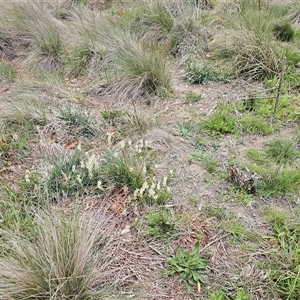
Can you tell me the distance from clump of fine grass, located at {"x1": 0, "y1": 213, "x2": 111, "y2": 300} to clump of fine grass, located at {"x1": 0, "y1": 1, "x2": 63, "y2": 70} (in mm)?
3259

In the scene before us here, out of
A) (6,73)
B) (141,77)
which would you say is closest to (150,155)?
(141,77)

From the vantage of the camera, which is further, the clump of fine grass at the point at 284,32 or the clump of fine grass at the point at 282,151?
the clump of fine grass at the point at 284,32

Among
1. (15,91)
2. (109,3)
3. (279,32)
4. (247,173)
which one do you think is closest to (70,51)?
(15,91)

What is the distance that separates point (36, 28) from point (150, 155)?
321cm

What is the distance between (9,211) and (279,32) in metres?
4.08

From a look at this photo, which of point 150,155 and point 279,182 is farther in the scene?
point 150,155

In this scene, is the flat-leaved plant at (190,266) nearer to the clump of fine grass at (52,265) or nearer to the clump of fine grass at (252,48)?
the clump of fine grass at (52,265)

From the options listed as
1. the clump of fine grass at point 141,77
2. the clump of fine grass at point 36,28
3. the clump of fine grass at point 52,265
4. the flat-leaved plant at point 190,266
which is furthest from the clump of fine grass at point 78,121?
the clump of fine grass at point 36,28

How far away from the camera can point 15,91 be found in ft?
12.6

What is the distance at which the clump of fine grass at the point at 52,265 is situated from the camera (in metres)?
1.70

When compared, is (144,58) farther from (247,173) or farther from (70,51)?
(247,173)

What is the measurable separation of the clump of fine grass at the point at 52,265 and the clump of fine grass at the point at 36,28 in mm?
3259

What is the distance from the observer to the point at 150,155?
2836 millimetres

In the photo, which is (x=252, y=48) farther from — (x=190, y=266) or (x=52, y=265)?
(x=52, y=265)
